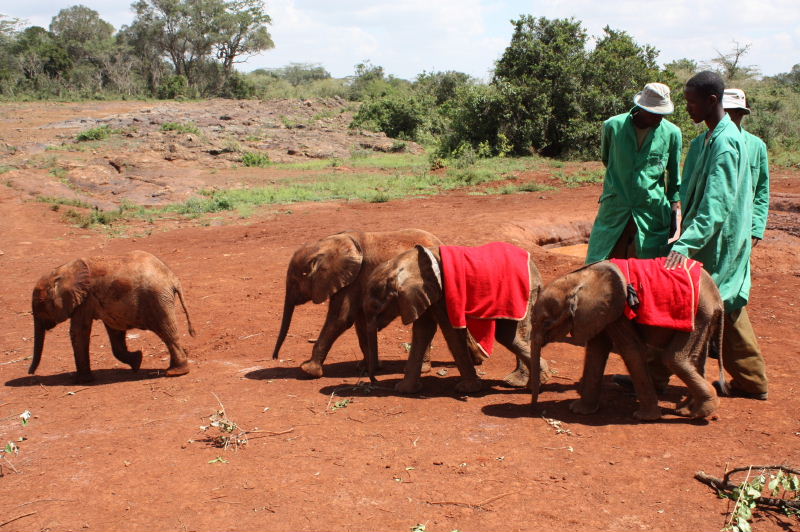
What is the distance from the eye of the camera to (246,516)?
399 cm

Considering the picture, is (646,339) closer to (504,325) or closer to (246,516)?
(504,325)

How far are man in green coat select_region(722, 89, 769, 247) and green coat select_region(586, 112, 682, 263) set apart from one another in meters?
0.43

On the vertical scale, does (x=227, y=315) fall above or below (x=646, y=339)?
below

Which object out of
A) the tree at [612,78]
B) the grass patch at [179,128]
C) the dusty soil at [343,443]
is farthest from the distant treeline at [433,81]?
the dusty soil at [343,443]

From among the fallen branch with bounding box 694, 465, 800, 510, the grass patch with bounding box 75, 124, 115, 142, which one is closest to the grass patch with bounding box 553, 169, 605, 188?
the fallen branch with bounding box 694, 465, 800, 510

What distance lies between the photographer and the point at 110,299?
694cm

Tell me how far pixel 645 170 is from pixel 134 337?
20.2ft

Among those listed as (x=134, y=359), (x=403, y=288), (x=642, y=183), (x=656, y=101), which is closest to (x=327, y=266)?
(x=403, y=288)

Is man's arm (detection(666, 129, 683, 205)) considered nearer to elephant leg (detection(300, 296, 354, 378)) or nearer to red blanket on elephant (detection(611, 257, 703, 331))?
red blanket on elephant (detection(611, 257, 703, 331))

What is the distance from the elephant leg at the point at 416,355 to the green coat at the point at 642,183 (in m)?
1.49

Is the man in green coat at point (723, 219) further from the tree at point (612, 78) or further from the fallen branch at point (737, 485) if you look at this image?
the tree at point (612, 78)

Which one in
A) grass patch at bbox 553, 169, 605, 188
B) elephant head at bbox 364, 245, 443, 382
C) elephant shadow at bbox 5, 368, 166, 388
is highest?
grass patch at bbox 553, 169, 605, 188

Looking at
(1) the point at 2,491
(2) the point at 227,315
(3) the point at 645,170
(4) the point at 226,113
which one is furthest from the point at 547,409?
(4) the point at 226,113

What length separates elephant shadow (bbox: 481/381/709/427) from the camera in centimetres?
521
